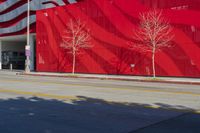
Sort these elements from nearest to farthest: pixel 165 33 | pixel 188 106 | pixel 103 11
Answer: pixel 188 106
pixel 165 33
pixel 103 11

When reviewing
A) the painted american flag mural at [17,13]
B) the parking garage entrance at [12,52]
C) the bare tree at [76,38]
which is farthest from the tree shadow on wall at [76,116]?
the parking garage entrance at [12,52]

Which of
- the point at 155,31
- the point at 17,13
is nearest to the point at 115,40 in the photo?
the point at 155,31

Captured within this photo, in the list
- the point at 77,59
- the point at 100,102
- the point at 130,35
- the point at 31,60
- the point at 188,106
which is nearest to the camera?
the point at 188,106

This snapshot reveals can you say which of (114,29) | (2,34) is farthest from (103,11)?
(2,34)

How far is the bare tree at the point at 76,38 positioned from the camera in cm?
3896

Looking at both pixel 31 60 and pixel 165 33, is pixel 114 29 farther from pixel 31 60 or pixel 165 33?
pixel 31 60

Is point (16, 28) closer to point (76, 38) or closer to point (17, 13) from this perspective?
point (17, 13)

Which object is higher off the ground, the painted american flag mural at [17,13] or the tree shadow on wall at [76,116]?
the painted american flag mural at [17,13]

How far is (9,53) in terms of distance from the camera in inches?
2283

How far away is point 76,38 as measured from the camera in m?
39.7

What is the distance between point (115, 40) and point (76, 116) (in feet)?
87.8

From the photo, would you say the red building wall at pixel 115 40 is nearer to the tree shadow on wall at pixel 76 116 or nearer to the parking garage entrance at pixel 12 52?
the parking garage entrance at pixel 12 52

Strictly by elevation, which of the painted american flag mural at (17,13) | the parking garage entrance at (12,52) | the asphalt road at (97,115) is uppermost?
the painted american flag mural at (17,13)

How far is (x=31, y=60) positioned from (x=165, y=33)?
23746mm
